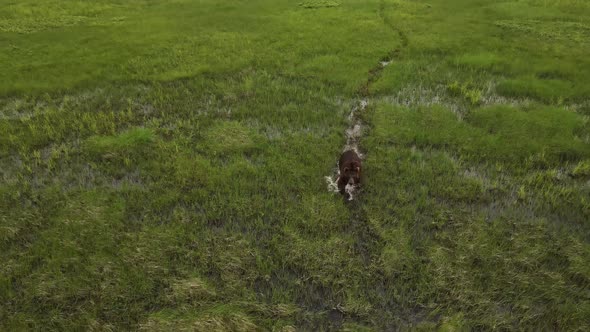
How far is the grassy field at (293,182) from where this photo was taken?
7.93 meters

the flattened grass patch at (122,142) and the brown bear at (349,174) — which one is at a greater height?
the flattened grass patch at (122,142)

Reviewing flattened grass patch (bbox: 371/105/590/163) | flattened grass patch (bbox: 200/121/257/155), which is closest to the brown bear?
flattened grass patch (bbox: 371/105/590/163)

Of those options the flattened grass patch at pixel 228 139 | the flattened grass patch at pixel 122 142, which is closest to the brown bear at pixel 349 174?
the flattened grass patch at pixel 228 139

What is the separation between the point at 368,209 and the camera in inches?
396

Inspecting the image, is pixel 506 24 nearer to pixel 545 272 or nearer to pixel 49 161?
pixel 545 272

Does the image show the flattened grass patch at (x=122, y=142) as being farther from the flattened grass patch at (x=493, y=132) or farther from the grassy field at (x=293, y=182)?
the flattened grass patch at (x=493, y=132)

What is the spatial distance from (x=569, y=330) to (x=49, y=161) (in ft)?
43.4

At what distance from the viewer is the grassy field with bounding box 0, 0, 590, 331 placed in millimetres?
7930

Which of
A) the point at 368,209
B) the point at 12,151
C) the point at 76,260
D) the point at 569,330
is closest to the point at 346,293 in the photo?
the point at 368,209

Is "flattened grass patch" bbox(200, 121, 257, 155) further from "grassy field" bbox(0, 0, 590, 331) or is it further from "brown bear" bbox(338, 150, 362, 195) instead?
"brown bear" bbox(338, 150, 362, 195)

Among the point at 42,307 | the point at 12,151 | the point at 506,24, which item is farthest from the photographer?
the point at 506,24

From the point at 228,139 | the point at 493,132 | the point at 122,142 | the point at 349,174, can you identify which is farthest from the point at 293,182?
the point at 493,132

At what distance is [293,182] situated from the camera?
36.3 ft

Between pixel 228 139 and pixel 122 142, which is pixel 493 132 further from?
pixel 122 142
